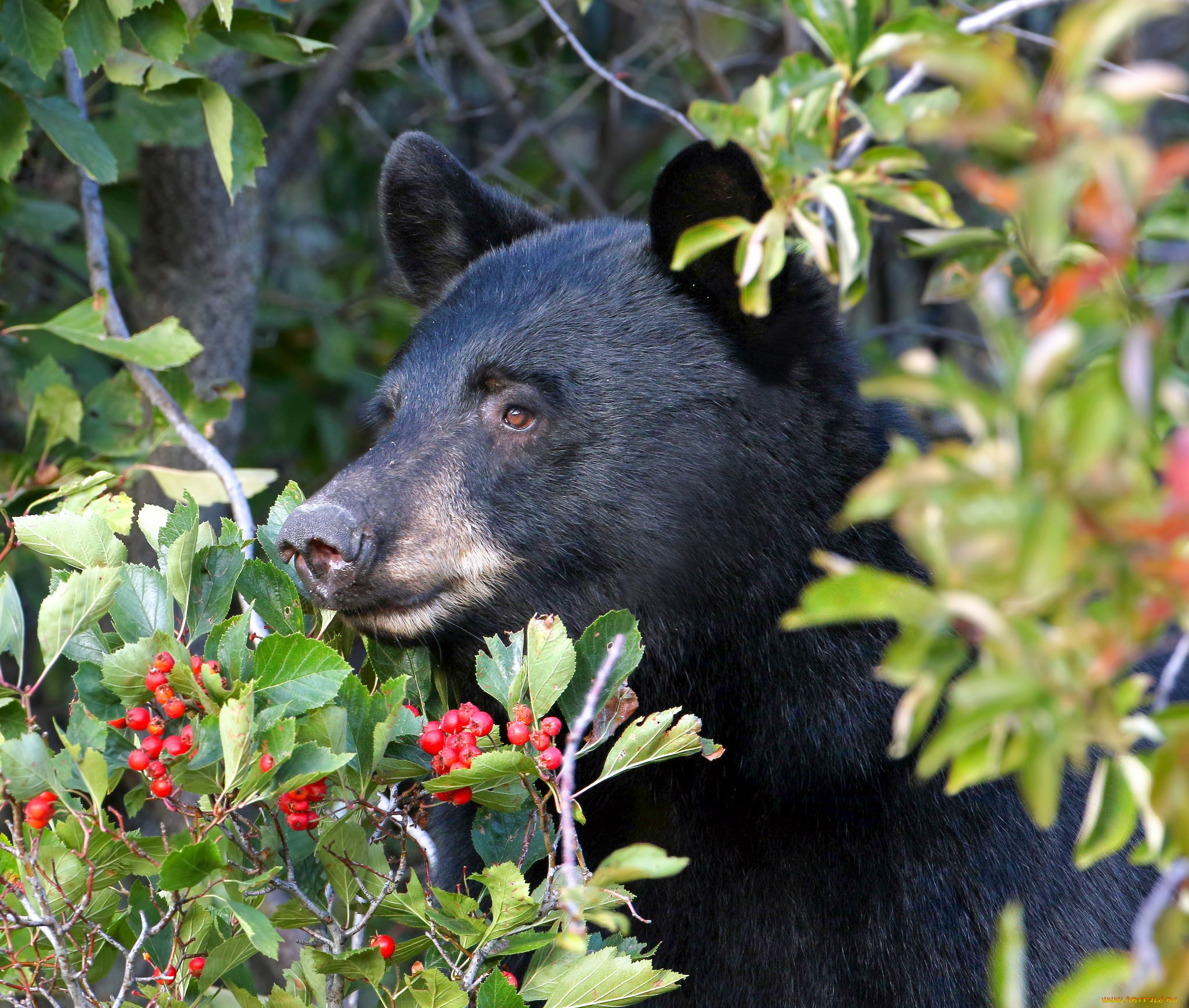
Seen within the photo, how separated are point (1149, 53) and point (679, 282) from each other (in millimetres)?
3587

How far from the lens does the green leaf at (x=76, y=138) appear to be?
114 inches

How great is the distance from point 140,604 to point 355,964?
62 centimetres

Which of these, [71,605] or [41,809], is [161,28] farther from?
[41,809]

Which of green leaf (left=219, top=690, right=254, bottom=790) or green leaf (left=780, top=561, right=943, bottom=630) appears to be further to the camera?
green leaf (left=219, top=690, right=254, bottom=790)

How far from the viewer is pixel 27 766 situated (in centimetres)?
159

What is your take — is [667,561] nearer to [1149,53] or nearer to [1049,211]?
[1049,211]

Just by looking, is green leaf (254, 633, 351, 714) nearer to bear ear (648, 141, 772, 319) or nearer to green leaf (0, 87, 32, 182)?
bear ear (648, 141, 772, 319)

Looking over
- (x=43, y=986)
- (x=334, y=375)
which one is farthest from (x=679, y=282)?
(x=334, y=375)

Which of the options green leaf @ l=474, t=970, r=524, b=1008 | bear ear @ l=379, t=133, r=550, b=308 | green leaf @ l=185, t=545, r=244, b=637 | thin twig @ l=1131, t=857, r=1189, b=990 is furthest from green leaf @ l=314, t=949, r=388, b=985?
bear ear @ l=379, t=133, r=550, b=308

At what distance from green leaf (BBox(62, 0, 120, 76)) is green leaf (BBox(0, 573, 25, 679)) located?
4.21 ft

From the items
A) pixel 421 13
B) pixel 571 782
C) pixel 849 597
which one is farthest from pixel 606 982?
pixel 421 13

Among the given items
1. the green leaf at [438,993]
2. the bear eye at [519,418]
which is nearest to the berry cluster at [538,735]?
the green leaf at [438,993]

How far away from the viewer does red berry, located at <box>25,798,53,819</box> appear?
5.37ft

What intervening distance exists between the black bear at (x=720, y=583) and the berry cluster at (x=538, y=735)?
1.67 feet
